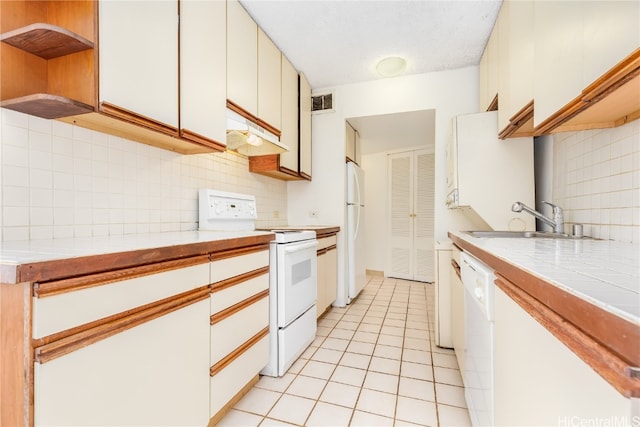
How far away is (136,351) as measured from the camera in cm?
94

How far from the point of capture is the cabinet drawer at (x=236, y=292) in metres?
1.31

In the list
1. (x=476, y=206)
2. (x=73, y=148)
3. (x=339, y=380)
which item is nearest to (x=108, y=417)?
(x=73, y=148)

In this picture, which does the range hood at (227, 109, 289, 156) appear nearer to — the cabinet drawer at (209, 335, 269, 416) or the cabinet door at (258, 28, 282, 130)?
the cabinet door at (258, 28, 282, 130)

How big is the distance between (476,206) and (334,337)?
1.46 m

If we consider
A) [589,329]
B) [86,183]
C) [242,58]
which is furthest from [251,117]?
[589,329]

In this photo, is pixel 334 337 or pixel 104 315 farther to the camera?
pixel 334 337

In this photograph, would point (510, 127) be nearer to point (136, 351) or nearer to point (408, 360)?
point (408, 360)

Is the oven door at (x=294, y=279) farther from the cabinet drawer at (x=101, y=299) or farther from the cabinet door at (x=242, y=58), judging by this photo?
the cabinet door at (x=242, y=58)

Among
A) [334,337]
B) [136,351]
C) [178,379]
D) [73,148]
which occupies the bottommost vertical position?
[334,337]

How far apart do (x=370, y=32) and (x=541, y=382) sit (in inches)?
93.5

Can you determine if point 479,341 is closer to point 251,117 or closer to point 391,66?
point 251,117

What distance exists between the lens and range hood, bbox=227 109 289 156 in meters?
1.92

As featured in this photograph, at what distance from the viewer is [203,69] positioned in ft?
5.53

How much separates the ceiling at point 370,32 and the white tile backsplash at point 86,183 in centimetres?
119
